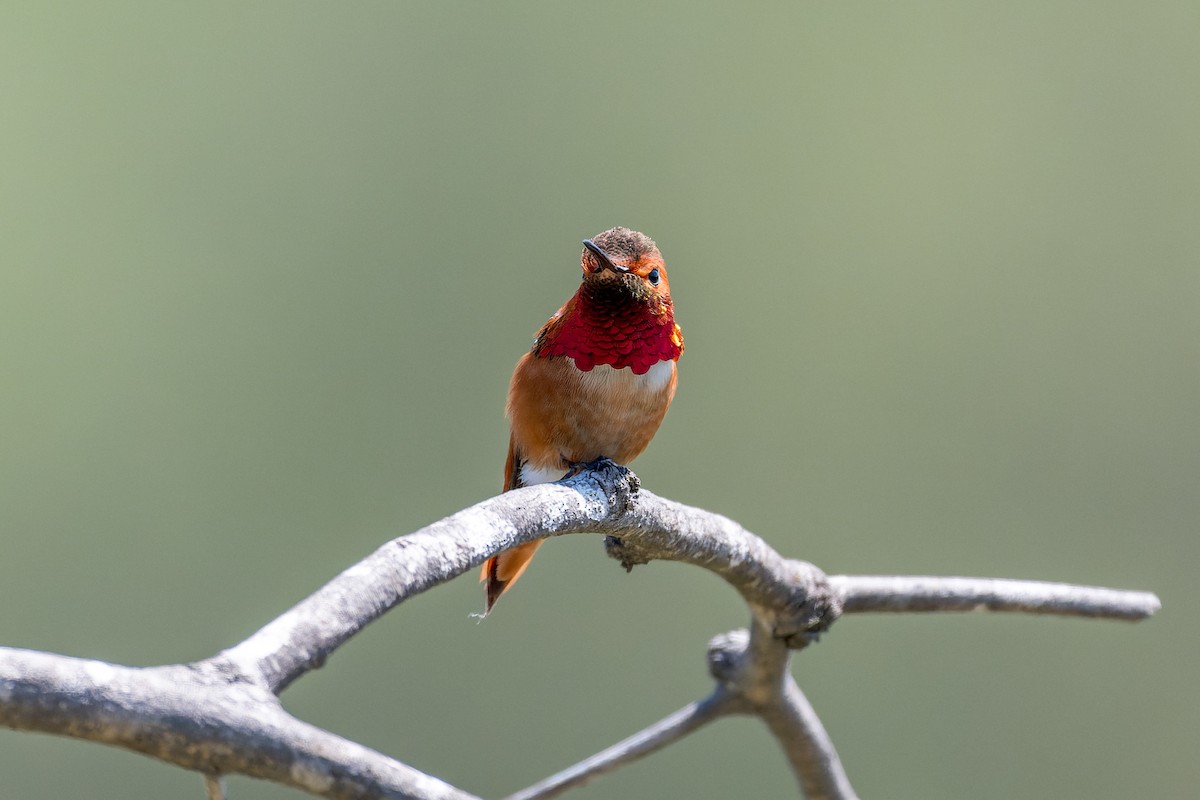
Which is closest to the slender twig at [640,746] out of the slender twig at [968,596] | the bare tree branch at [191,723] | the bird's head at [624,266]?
the slender twig at [968,596]

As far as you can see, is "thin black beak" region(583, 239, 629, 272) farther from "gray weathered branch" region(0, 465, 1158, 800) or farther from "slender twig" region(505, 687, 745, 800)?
"slender twig" region(505, 687, 745, 800)

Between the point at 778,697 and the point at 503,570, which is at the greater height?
the point at 503,570

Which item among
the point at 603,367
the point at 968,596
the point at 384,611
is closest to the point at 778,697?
the point at 968,596

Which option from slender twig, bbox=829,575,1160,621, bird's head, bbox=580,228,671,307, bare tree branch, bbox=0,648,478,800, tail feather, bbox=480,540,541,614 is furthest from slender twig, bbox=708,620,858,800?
bare tree branch, bbox=0,648,478,800

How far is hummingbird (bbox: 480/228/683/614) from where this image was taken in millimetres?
1661

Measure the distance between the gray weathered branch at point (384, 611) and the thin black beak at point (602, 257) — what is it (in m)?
0.33

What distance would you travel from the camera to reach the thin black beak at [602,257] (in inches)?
64.3

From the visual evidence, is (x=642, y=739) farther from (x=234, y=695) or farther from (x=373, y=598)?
(x=234, y=695)

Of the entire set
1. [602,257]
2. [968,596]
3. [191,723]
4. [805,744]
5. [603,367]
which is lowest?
[191,723]

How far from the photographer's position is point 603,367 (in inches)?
65.5

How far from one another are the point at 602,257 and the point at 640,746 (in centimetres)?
68

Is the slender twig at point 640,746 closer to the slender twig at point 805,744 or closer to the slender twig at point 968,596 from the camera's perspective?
the slender twig at point 805,744

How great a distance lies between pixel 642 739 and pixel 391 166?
8.09ft

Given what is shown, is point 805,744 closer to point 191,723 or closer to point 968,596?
point 968,596
